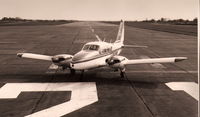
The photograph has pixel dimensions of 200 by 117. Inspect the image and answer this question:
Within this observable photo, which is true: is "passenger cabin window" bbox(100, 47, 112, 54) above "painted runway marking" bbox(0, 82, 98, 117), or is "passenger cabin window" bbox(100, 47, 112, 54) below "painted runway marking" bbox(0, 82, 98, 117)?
above

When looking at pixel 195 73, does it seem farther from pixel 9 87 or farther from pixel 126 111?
pixel 9 87

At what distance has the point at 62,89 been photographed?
1800 centimetres

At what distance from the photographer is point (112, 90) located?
58.7ft

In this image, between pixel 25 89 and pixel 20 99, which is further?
pixel 25 89

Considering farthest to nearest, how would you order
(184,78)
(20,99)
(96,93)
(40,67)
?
1. (40,67)
2. (184,78)
3. (96,93)
4. (20,99)

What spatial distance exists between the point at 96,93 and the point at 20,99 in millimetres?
4672

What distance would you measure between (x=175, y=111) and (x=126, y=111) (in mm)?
2533

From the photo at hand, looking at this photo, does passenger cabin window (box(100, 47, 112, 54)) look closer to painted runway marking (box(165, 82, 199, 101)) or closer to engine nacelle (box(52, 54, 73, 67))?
engine nacelle (box(52, 54, 73, 67))

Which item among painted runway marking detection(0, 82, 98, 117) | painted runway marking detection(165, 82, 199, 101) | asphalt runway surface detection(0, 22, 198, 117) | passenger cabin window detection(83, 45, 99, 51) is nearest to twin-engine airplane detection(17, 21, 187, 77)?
passenger cabin window detection(83, 45, 99, 51)

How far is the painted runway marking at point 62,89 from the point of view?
13695mm

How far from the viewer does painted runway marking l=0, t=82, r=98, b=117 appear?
13.7 meters

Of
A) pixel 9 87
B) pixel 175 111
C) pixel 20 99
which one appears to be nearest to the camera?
pixel 175 111

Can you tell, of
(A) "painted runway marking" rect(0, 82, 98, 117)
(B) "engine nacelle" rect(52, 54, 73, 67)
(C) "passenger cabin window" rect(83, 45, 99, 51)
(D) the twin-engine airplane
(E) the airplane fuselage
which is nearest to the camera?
(A) "painted runway marking" rect(0, 82, 98, 117)

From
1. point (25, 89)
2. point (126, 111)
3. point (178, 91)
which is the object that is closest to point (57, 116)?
point (126, 111)
